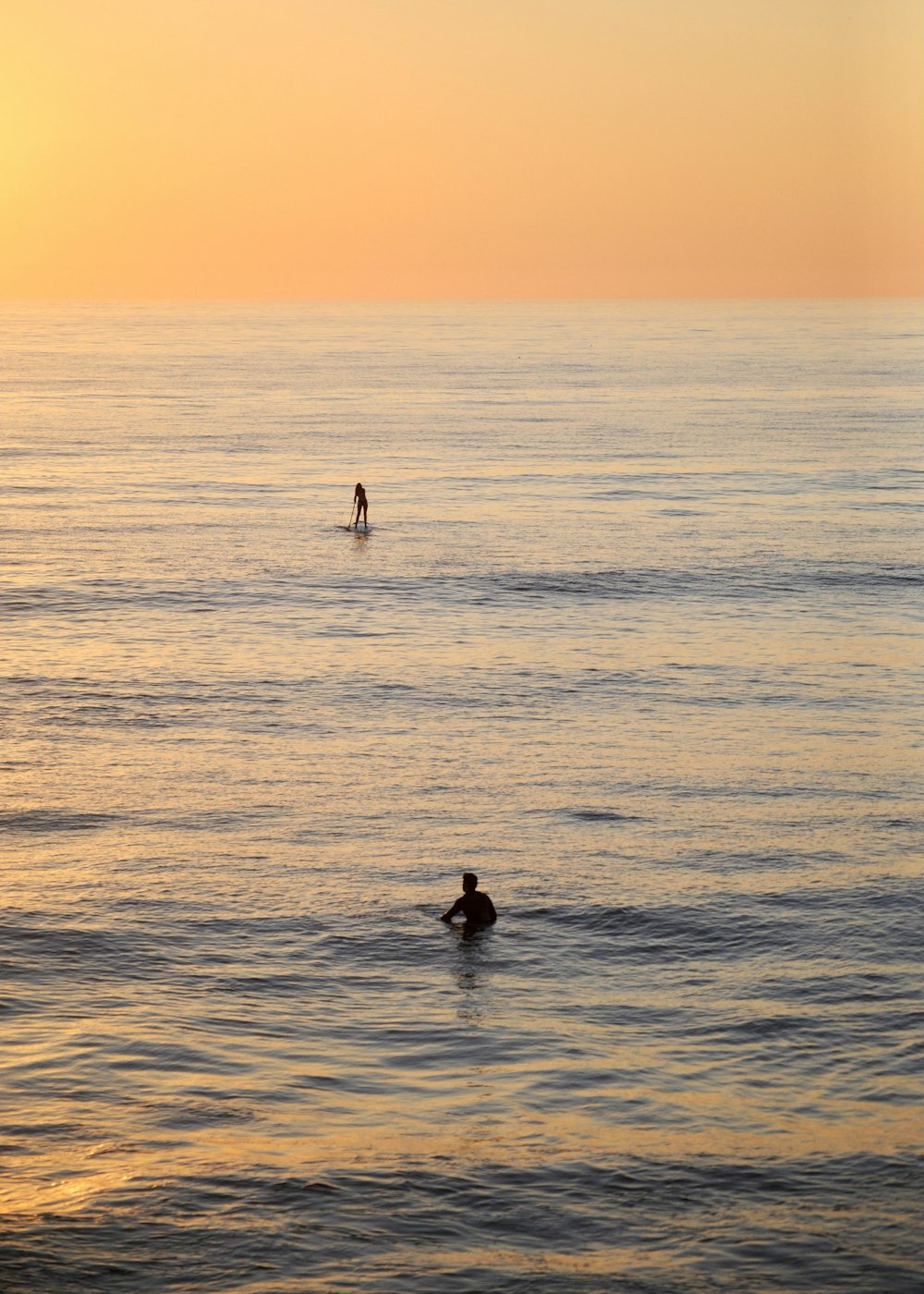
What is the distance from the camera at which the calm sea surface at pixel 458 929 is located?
14.1m

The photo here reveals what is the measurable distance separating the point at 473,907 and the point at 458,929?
17.5 inches

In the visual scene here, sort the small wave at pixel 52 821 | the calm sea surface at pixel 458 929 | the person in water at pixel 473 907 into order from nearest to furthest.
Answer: the calm sea surface at pixel 458 929 → the person in water at pixel 473 907 → the small wave at pixel 52 821

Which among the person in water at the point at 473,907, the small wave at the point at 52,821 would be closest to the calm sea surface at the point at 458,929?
the small wave at the point at 52,821

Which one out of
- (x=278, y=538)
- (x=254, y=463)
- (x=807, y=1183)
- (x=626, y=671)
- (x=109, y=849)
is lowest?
(x=807, y=1183)

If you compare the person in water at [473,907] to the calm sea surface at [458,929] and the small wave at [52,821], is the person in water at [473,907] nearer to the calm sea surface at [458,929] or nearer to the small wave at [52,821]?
the calm sea surface at [458,929]

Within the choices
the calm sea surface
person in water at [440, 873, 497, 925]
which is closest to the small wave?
the calm sea surface

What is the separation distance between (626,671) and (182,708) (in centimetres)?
1035

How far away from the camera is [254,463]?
7525 centimetres

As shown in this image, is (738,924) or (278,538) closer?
(738,924)

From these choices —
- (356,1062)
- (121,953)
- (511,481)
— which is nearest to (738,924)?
(356,1062)

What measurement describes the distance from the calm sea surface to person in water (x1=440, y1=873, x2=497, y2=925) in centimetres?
21

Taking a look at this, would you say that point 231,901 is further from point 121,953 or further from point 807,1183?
point 807,1183

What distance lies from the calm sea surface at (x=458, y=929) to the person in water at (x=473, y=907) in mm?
210

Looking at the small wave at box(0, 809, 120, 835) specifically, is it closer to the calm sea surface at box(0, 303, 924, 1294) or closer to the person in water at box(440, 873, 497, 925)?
the calm sea surface at box(0, 303, 924, 1294)
